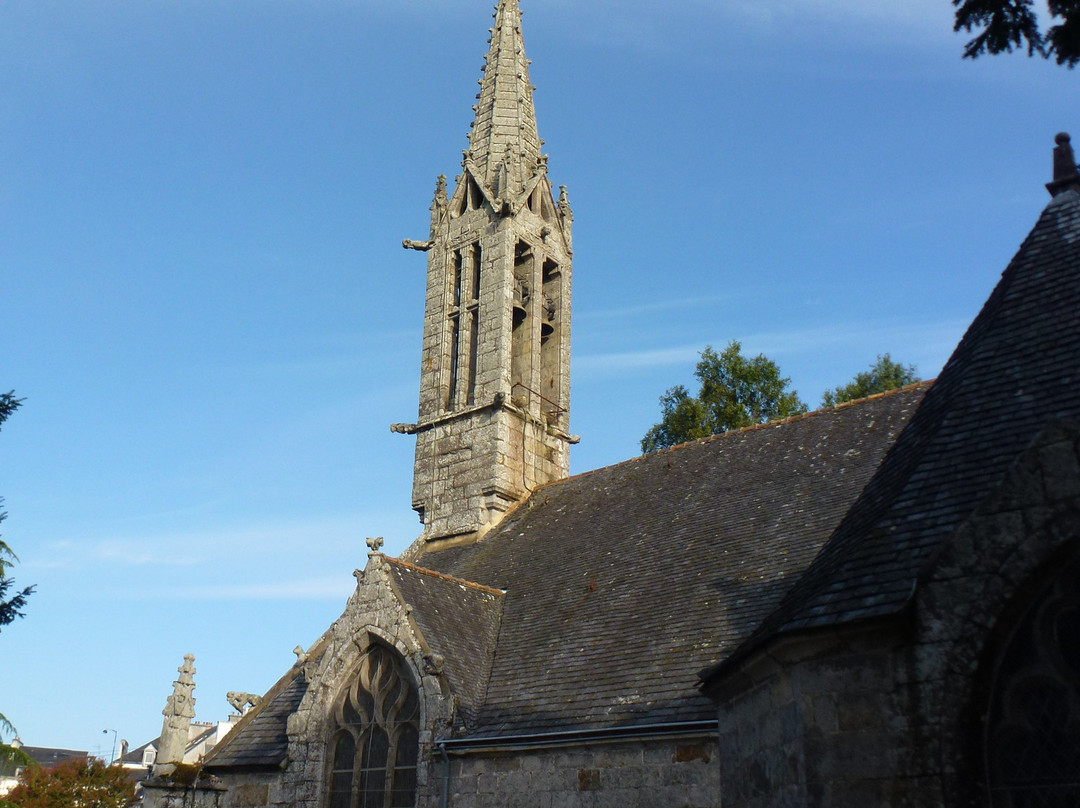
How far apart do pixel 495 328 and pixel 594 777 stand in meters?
10.9

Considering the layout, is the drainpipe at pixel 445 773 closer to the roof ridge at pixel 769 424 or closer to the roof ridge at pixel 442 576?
the roof ridge at pixel 442 576

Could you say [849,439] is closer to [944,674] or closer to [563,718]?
[563,718]

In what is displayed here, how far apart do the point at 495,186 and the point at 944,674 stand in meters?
17.0

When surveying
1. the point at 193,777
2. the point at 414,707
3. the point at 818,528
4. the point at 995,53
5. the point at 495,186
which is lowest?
the point at 193,777

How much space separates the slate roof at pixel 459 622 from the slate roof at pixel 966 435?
5847mm

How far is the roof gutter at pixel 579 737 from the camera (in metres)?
9.58

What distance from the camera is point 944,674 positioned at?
18.6 ft

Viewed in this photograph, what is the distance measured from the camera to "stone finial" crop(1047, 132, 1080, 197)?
804cm

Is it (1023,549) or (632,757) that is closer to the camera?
(1023,549)

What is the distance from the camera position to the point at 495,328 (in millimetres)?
19812

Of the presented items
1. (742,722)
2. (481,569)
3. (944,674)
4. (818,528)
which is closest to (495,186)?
(481,569)

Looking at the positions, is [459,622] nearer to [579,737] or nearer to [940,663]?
[579,737]

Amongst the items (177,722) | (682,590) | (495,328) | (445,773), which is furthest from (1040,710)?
(495,328)

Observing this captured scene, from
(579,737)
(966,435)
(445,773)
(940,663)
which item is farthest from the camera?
(445,773)
